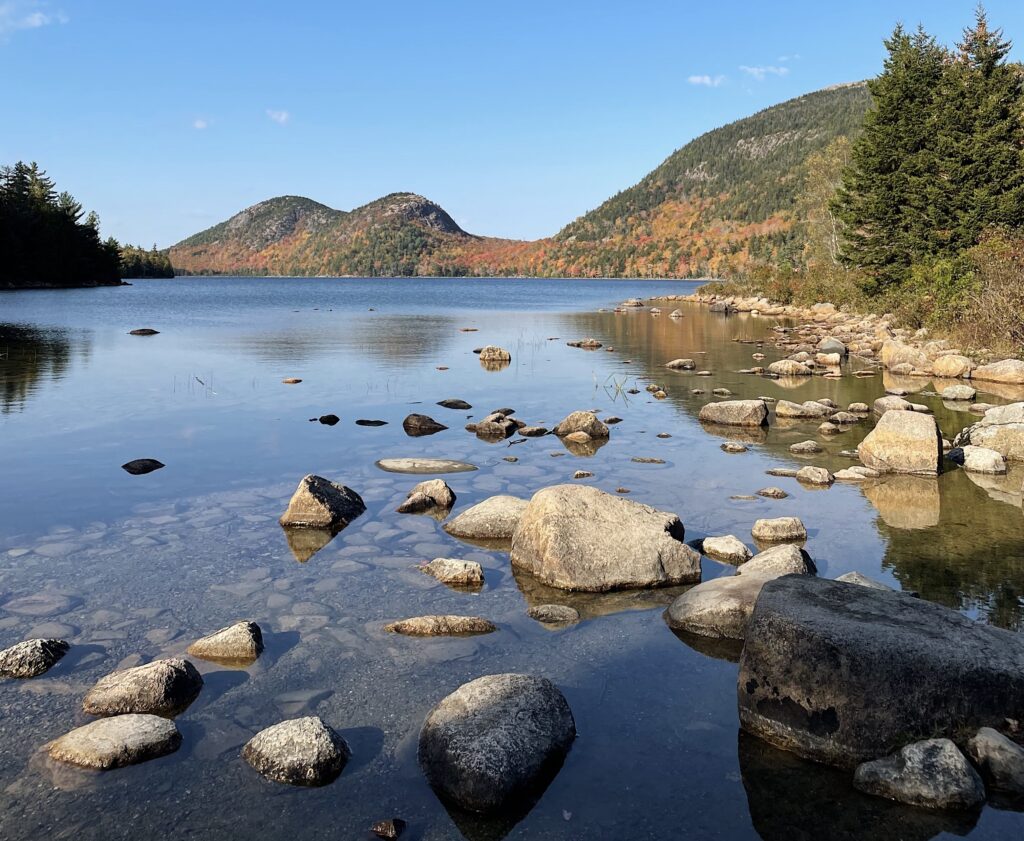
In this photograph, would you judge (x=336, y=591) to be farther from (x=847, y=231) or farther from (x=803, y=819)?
(x=847, y=231)

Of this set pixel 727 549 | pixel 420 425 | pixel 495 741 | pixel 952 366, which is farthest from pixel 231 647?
pixel 952 366

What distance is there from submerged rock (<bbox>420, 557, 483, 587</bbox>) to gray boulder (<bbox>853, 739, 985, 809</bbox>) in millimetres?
4882

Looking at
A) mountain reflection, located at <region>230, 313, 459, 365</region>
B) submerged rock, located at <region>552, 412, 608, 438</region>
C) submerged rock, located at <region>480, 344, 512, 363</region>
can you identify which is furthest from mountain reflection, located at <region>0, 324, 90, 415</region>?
submerged rock, located at <region>480, 344, 512, 363</region>

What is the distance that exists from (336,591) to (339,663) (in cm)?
183

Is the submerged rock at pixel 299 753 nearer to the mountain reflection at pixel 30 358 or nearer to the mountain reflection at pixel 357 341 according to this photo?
the mountain reflection at pixel 30 358

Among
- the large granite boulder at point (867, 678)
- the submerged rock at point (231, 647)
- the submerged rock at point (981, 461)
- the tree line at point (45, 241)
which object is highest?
the tree line at point (45, 241)

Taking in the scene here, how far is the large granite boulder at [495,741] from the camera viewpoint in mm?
5875

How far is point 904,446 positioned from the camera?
15.6 metres

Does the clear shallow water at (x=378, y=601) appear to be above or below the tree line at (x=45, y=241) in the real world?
below

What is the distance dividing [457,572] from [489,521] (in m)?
1.81

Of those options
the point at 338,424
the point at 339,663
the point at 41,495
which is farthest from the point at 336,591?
the point at 338,424

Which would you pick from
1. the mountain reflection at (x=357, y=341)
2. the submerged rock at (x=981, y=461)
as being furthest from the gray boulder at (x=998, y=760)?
the mountain reflection at (x=357, y=341)

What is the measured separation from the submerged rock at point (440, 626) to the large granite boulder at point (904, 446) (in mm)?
10198

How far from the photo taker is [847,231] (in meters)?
51.3
